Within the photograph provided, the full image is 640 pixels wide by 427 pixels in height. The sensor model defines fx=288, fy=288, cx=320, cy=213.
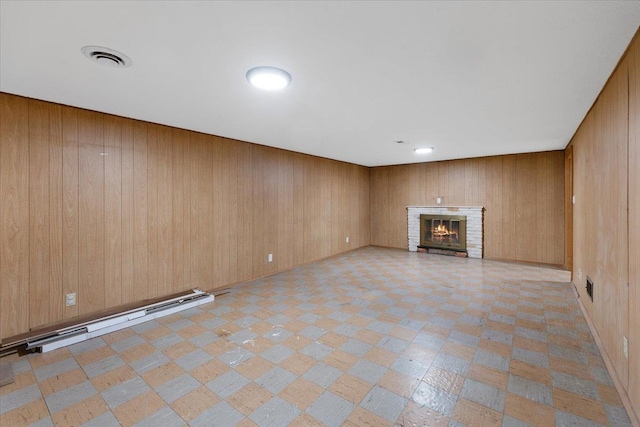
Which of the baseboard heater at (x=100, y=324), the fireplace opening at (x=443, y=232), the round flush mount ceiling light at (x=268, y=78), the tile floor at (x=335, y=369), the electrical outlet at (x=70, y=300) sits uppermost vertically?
the round flush mount ceiling light at (x=268, y=78)

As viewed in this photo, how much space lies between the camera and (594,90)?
2559 millimetres

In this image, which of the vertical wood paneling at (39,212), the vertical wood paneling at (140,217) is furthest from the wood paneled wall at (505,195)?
the vertical wood paneling at (39,212)

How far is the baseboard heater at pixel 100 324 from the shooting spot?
2.58 m

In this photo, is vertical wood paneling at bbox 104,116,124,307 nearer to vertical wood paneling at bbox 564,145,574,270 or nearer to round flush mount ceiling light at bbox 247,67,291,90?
round flush mount ceiling light at bbox 247,67,291,90

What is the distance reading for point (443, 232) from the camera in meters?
6.97

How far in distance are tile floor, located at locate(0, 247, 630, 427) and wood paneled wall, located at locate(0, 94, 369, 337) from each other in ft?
2.09

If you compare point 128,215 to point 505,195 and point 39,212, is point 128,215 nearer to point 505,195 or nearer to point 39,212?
point 39,212

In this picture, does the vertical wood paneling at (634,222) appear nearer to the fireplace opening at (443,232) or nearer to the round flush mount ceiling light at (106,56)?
the round flush mount ceiling light at (106,56)

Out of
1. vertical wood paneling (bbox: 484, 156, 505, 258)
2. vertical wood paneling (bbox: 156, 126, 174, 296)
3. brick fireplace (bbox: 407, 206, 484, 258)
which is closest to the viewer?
vertical wood paneling (bbox: 156, 126, 174, 296)

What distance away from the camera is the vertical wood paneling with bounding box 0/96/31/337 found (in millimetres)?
2627

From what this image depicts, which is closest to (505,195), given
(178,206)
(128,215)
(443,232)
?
(443,232)

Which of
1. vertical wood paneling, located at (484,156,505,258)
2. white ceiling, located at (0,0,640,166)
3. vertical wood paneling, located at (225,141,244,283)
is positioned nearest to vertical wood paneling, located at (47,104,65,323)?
white ceiling, located at (0,0,640,166)

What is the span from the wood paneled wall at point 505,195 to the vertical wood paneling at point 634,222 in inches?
182

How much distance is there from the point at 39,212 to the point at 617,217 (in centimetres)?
495
